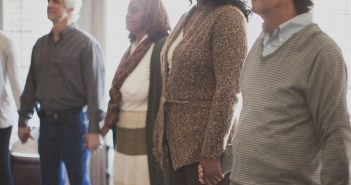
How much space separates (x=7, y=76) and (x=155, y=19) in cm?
109

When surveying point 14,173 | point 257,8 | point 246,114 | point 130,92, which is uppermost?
point 257,8

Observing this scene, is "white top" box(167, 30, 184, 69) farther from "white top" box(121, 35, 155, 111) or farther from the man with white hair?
the man with white hair

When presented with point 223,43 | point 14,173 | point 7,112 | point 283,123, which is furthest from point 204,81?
point 14,173

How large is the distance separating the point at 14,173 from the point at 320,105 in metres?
2.47

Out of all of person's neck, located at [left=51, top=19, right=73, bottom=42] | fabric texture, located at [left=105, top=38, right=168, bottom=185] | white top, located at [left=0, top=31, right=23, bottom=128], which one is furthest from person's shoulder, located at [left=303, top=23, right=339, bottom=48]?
white top, located at [left=0, top=31, right=23, bottom=128]

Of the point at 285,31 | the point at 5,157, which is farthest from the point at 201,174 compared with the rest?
the point at 5,157

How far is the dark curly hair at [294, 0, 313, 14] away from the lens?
1.14 metres

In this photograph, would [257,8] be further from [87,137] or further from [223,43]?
[87,137]

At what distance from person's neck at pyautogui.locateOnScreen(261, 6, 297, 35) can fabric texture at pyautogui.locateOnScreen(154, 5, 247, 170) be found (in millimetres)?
142

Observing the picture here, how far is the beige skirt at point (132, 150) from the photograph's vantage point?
6.55 ft

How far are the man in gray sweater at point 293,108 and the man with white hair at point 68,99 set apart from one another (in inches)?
43.6

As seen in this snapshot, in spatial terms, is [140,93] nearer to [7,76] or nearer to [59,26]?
[59,26]

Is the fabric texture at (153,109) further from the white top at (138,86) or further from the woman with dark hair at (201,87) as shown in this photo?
the woman with dark hair at (201,87)

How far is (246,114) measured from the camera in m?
1.19
